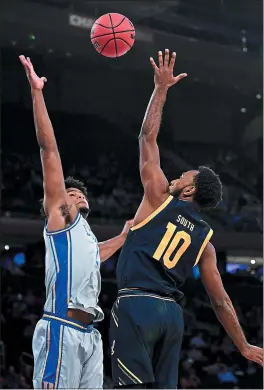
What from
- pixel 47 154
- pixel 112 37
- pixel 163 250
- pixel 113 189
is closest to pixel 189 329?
pixel 113 189

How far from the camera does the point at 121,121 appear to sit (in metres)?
18.3

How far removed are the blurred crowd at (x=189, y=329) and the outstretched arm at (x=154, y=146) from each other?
807 cm

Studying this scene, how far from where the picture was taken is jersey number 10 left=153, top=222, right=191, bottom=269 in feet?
16.3

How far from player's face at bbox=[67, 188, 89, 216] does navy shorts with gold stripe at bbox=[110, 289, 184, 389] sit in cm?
66

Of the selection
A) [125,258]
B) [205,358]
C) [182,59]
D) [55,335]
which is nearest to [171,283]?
[125,258]

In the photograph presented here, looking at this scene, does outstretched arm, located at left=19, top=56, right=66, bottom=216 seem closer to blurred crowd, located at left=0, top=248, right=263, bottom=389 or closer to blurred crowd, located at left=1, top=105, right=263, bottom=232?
blurred crowd, located at left=0, top=248, right=263, bottom=389

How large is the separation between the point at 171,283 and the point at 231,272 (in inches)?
464

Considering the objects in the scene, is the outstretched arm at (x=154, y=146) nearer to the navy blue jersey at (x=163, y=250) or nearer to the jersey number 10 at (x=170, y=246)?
the navy blue jersey at (x=163, y=250)

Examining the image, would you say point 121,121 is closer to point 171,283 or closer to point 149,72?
point 149,72

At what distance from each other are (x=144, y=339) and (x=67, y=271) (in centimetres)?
71

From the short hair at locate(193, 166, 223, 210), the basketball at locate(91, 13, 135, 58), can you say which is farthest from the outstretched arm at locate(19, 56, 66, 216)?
the basketball at locate(91, 13, 135, 58)

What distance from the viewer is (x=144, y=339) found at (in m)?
4.82

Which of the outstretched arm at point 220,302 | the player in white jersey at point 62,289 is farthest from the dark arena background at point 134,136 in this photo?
the player in white jersey at point 62,289

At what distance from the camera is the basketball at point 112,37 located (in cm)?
624
